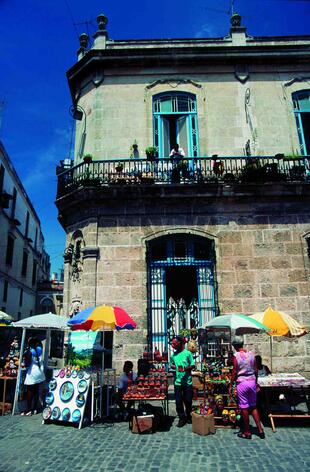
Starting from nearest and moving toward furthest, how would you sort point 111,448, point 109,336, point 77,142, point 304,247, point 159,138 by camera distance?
point 111,448, point 109,336, point 304,247, point 159,138, point 77,142

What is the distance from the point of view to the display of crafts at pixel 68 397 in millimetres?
7000

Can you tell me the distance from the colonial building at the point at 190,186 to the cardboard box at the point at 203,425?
3.84 m

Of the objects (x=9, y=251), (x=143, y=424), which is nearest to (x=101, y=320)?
(x=143, y=424)

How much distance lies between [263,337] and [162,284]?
10.8 ft

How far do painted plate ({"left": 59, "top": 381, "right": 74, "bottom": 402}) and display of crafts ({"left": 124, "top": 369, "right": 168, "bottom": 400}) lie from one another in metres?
1.30

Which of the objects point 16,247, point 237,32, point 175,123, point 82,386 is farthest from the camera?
point 16,247

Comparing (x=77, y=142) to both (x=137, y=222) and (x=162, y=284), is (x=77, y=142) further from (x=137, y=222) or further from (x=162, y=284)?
(x=162, y=284)

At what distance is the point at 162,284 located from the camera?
10.7 metres

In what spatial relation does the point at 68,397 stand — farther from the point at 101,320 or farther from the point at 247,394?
the point at 247,394

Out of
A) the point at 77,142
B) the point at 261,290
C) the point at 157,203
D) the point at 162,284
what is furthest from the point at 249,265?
the point at 77,142

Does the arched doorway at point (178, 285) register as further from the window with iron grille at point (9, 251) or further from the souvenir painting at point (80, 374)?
the window with iron grille at point (9, 251)

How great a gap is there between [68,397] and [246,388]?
11.9 feet

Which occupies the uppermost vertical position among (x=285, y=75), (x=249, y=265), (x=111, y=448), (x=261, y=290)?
(x=285, y=75)

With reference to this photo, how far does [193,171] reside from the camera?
11.2 meters
